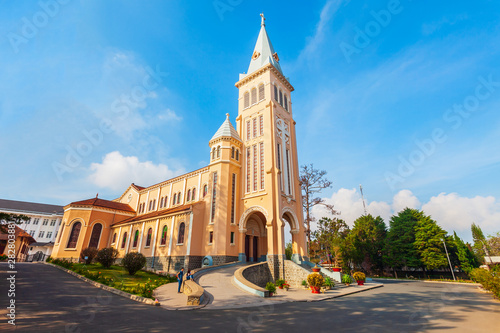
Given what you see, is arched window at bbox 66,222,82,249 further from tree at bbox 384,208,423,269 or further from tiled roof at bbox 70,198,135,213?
tree at bbox 384,208,423,269

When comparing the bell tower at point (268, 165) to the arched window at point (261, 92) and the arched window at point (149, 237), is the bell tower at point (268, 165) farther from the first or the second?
the arched window at point (149, 237)

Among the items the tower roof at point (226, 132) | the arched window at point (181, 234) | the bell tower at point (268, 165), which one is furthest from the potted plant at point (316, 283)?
the tower roof at point (226, 132)

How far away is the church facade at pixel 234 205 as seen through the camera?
2212cm

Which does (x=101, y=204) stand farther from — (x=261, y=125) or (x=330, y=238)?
(x=330, y=238)

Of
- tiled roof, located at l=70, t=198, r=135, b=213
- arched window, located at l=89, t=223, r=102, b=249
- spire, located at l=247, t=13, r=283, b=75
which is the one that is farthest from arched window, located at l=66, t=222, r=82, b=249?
spire, located at l=247, t=13, r=283, b=75

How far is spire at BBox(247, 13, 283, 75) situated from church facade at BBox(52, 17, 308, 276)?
0.15 meters

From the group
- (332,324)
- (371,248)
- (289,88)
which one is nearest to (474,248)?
(371,248)

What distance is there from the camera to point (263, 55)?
1188 inches

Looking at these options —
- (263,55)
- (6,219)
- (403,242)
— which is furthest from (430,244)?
(6,219)

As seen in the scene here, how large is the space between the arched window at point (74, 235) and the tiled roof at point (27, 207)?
33841 millimetres

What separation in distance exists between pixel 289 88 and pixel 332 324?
2885cm

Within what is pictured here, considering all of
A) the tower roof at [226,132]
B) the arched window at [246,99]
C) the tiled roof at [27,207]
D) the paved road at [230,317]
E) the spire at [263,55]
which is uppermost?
the spire at [263,55]

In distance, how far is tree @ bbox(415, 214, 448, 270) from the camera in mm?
32094

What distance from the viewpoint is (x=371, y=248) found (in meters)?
35.7
